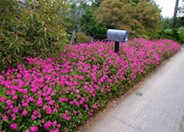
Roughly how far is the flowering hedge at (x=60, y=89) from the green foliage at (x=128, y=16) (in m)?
4.85

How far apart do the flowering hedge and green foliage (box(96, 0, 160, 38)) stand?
485cm

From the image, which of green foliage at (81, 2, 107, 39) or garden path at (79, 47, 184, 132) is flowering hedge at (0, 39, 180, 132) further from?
green foliage at (81, 2, 107, 39)

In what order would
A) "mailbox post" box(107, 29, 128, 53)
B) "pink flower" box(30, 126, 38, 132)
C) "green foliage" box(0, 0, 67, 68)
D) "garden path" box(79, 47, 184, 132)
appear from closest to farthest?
"pink flower" box(30, 126, 38, 132)
"garden path" box(79, 47, 184, 132)
"green foliage" box(0, 0, 67, 68)
"mailbox post" box(107, 29, 128, 53)

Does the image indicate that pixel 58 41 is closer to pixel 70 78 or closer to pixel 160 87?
pixel 70 78

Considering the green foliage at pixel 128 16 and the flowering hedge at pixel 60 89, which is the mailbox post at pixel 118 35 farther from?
the green foliage at pixel 128 16

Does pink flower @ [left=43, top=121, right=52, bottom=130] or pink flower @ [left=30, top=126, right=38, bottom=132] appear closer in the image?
pink flower @ [left=30, top=126, right=38, bottom=132]

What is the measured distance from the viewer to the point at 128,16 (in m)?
8.31

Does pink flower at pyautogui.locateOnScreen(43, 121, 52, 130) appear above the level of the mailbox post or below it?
below

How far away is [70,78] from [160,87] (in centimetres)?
242

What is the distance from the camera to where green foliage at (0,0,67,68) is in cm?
292

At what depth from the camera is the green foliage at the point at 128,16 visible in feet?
27.3

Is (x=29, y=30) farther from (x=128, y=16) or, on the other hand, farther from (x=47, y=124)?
(x=128, y=16)

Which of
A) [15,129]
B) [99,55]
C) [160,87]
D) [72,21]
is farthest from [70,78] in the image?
[72,21]

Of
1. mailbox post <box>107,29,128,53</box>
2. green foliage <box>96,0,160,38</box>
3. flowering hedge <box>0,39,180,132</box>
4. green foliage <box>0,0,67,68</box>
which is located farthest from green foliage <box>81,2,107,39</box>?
green foliage <box>0,0,67,68</box>
